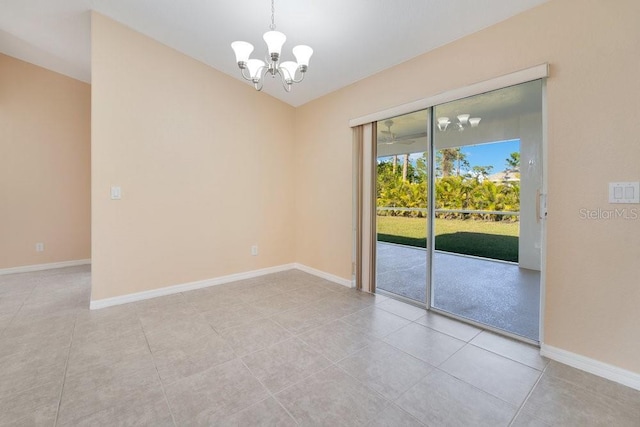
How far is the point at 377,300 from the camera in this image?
10.2ft

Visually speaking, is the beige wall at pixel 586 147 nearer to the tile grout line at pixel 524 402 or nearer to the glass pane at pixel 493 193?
the tile grout line at pixel 524 402

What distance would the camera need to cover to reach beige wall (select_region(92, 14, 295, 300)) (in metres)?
2.85

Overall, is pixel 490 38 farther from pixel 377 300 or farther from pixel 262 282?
pixel 262 282

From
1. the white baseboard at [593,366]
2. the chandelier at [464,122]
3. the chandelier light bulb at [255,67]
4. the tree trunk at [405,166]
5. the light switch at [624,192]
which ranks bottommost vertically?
the white baseboard at [593,366]

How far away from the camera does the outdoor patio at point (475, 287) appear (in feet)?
8.54

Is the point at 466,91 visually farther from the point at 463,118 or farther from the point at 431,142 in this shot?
the point at 463,118

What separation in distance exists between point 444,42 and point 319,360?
289 centimetres

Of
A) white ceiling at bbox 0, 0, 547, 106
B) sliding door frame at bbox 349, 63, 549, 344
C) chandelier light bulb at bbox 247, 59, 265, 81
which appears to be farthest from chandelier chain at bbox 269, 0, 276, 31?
sliding door frame at bbox 349, 63, 549, 344

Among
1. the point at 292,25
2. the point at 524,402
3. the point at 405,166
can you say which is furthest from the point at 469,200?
the point at 292,25

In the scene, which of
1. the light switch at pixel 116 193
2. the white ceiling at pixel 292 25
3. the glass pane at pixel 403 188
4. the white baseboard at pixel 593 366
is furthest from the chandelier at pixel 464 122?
the light switch at pixel 116 193

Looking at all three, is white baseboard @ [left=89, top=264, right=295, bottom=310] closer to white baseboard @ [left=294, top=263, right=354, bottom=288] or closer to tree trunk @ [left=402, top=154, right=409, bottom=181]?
white baseboard @ [left=294, top=263, right=354, bottom=288]

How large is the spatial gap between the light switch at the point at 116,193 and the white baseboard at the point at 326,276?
2.52m

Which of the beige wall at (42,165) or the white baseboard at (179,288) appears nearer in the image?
the white baseboard at (179,288)

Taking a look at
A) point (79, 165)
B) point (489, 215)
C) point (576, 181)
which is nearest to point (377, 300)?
point (576, 181)
